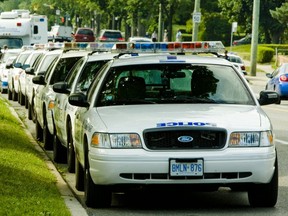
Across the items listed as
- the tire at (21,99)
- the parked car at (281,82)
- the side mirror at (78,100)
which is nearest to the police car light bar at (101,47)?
the side mirror at (78,100)

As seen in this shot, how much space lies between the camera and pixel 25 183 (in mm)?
11844

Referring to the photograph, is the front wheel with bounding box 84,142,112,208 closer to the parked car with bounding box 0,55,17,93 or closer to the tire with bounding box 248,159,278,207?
the tire with bounding box 248,159,278,207

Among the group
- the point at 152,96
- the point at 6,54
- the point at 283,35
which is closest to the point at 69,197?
the point at 152,96

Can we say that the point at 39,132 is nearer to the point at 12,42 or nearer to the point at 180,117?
the point at 180,117

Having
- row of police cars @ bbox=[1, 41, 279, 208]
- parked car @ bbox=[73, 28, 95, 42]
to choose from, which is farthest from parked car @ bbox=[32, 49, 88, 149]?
parked car @ bbox=[73, 28, 95, 42]

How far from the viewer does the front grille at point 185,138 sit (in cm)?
1051

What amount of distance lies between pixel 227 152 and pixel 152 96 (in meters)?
1.59

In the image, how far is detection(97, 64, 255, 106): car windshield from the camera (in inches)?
458

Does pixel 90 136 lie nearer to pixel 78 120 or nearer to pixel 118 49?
pixel 78 120

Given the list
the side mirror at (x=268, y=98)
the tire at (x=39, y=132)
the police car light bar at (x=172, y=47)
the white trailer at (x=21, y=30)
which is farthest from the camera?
the white trailer at (x=21, y=30)

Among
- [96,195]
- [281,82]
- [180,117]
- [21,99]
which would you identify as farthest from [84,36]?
[180,117]

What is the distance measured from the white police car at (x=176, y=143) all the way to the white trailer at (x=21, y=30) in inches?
1650

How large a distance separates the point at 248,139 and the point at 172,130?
758mm

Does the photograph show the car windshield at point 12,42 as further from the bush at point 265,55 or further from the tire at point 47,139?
the tire at point 47,139
